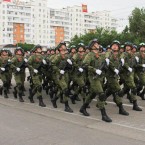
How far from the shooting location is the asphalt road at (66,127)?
20.9 feet

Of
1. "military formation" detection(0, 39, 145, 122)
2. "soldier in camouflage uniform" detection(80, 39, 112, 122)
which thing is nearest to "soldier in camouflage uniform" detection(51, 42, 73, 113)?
"military formation" detection(0, 39, 145, 122)

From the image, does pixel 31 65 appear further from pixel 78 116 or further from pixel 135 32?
pixel 135 32

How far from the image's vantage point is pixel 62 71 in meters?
9.51

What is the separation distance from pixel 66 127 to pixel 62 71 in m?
2.37

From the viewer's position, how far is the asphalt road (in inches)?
250

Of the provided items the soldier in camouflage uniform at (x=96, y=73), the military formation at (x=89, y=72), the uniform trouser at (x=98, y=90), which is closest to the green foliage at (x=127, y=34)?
the military formation at (x=89, y=72)

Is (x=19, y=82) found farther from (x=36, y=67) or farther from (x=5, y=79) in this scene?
(x=5, y=79)

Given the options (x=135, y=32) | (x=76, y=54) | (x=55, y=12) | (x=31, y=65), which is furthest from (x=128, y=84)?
(x=55, y=12)

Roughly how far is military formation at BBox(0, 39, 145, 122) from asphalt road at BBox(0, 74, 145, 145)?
328mm

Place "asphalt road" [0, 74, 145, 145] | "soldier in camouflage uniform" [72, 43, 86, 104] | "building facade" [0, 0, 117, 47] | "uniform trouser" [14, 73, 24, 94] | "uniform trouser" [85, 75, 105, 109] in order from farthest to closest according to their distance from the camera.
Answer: "building facade" [0, 0, 117, 47], "uniform trouser" [14, 73, 24, 94], "soldier in camouflage uniform" [72, 43, 86, 104], "uniform trouser" [85, 75, 105, 109], "asphalt road" [0, 74, 145, 145]

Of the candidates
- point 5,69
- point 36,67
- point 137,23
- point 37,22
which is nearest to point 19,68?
point 36,67

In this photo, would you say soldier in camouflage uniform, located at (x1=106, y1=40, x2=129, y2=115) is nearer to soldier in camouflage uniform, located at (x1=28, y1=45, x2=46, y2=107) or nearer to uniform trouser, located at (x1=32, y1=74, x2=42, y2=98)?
uniform trouser, located at (x1=32, y1=74, x2=42, y2=98)

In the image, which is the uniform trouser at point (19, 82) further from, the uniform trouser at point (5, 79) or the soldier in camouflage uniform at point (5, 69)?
the uniform trouser at point (5, 79)

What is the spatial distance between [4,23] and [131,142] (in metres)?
98.9
